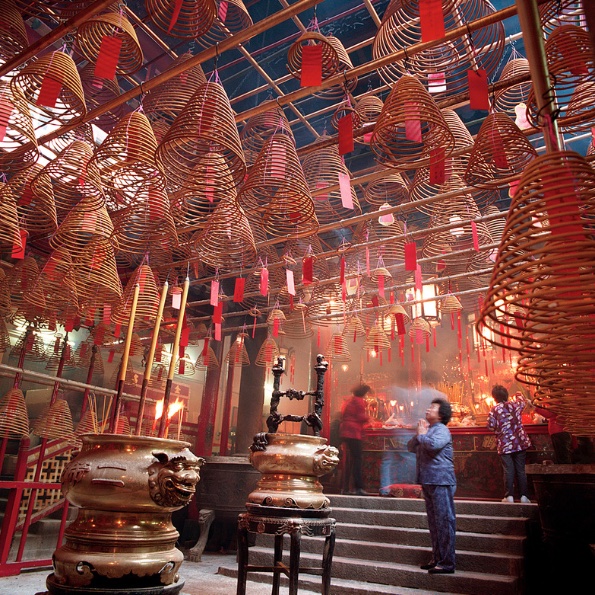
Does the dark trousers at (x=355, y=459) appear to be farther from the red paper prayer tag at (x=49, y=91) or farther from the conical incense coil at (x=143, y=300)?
the red paper prayer tag at (x=49, y=91)

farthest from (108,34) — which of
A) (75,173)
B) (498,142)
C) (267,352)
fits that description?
(267,352)

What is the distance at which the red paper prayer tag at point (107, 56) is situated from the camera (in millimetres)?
2729

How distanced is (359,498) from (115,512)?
5.18m

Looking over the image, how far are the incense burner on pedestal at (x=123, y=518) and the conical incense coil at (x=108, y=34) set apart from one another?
2525mm

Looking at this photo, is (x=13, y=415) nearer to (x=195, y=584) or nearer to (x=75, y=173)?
(x=195, y=584)

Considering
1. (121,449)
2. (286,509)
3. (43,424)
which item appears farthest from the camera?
(43,424)

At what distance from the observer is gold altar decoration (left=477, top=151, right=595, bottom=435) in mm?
730

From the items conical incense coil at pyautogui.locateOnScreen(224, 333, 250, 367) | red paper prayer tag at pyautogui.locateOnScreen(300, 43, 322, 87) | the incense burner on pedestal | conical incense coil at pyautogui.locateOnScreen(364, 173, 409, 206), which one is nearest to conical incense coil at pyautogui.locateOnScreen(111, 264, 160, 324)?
red paper prayer tag at pyautogui.locateOnScreen(300, 43, 322, 87)

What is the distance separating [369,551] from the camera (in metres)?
4.64

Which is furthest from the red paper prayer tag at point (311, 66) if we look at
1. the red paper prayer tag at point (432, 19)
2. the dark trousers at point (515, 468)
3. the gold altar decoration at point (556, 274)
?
the dark trousers at point (515, 468)

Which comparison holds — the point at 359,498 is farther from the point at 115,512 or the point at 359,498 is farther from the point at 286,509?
the point at 115,512

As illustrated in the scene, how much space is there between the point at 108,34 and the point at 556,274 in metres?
3.56

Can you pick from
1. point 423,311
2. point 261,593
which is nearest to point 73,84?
point 261,593

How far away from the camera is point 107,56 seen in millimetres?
2746
